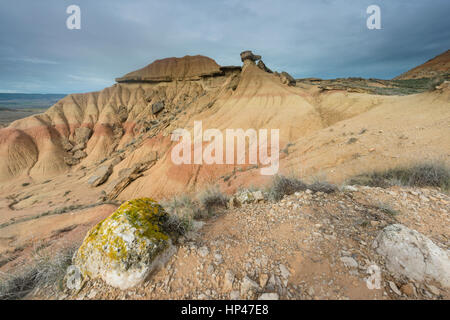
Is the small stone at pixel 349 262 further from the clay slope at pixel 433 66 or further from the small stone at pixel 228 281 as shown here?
the clay slope at pixel 433 66

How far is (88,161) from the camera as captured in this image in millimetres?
26906

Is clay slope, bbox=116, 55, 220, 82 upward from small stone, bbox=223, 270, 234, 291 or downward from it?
upward

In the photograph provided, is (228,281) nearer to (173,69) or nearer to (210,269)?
(210,269)

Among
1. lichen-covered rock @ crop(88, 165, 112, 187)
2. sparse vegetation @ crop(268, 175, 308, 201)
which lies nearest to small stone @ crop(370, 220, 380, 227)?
sparse vegetation @ crop(268, 175, 308, 201)

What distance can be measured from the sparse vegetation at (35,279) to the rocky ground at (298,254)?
0.12 metres

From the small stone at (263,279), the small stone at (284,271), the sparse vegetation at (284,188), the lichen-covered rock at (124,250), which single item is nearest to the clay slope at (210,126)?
the sparse vegetation at (284,188)

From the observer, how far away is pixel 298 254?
1.77m

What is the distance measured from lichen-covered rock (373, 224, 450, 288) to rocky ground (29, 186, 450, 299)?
6 cm

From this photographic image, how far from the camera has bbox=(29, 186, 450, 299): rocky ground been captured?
4.71 ft

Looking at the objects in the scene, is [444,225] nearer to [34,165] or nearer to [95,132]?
[95,132]

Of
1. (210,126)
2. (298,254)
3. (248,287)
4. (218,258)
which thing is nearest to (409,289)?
(298,254)

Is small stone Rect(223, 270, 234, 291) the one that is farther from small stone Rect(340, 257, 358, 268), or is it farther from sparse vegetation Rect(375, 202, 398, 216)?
sparse vegetation Rect(375, 202, 398, 216)

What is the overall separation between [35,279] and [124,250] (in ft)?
3.43

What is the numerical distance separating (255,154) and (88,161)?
2872 centimetres
